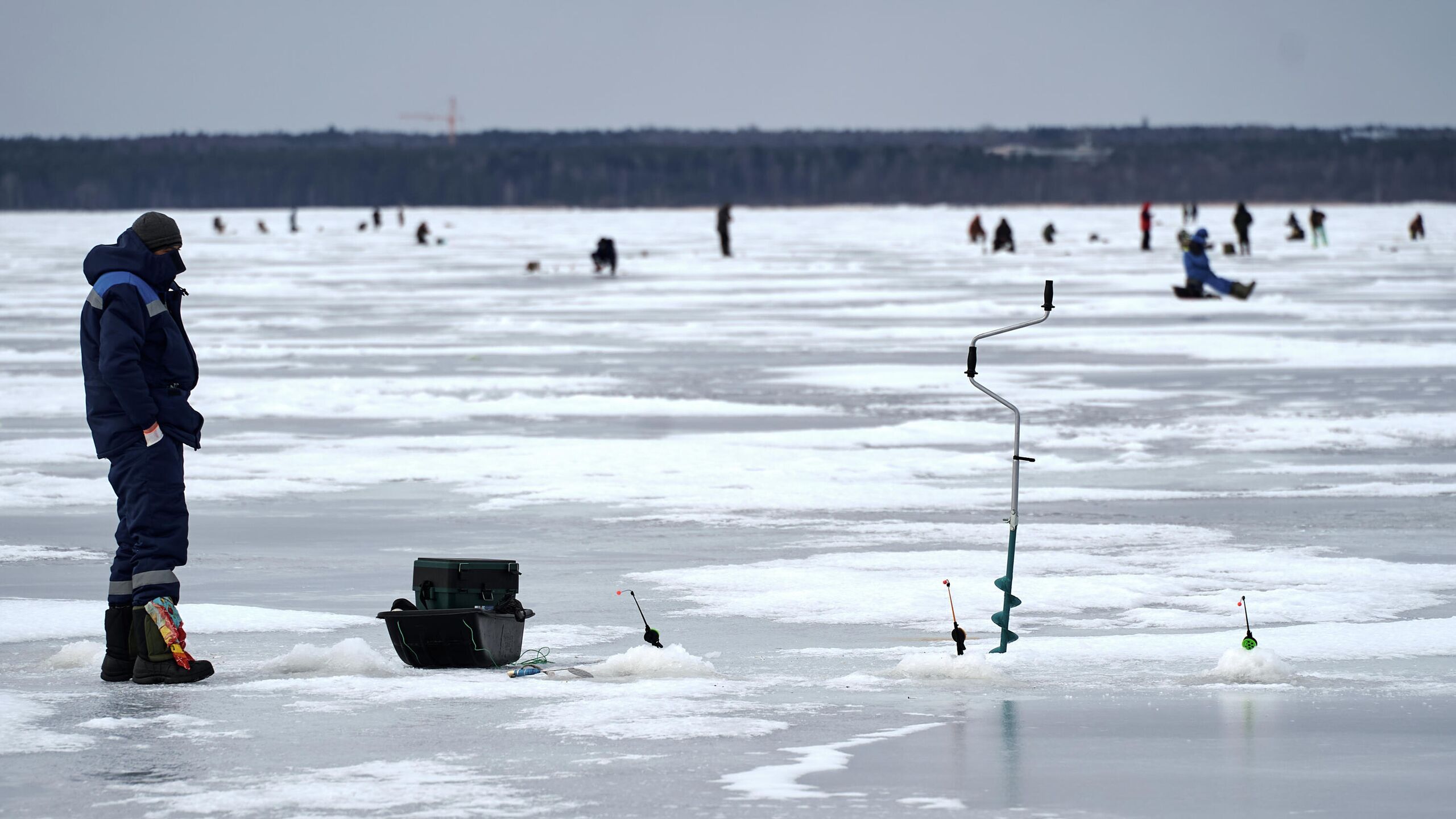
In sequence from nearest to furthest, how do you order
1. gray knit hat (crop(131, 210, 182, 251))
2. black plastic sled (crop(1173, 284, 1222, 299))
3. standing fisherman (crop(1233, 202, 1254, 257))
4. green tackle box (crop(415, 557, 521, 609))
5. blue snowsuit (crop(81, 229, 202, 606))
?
blue snowsuit (crop(81, 229, 202, 606))
gray knit hat (crop(131, 210, 182, 251))
green tackle box (crop(415, 557, 521, 609))
black plastic sled (crop(1173, 284, 1222, 299))
standing fisherman (crop(1233, 202, 1254, 257))

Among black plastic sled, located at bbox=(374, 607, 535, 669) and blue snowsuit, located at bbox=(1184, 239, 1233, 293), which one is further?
blue snowsuit, located at bbox=(1184, 239, 1233, 293)

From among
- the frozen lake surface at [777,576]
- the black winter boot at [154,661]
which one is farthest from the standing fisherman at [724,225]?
the black winter boot at [154,661]

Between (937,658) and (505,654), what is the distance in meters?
1.57

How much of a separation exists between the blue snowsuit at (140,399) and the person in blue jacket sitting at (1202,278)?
88.4 ft

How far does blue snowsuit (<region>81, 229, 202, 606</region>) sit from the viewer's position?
7477 mm

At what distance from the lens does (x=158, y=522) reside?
7.58 m

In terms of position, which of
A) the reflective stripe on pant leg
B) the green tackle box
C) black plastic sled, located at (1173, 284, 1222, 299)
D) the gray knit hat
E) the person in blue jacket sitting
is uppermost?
the gray knit hat

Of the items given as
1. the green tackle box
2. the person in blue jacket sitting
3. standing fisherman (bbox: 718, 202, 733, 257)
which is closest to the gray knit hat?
the green tackle box

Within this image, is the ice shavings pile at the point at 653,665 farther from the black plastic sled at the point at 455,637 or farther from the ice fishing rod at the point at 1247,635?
the ice fishing rod at the point at 1247,635

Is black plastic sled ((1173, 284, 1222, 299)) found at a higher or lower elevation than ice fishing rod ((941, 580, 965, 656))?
lower

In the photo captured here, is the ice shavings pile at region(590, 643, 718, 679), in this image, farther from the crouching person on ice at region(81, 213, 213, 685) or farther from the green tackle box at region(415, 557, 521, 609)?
the crouching person on ice at region(81, 213, 213, 685)

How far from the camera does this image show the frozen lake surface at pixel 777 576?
6.21 m

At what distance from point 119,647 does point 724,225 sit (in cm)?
4595

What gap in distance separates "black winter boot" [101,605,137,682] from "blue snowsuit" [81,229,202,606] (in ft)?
0.21
